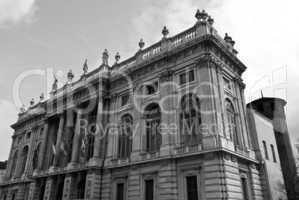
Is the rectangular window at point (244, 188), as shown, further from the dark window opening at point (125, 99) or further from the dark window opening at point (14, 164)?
the dark window opening at point (14, 164)

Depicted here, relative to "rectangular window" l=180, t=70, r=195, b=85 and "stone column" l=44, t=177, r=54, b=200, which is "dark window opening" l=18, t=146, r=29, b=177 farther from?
"rectangular window" l=180, t=70, r=195, b=85

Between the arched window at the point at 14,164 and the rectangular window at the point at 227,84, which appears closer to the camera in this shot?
the rectangular window at the point at 227,84

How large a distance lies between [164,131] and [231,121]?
5.92m

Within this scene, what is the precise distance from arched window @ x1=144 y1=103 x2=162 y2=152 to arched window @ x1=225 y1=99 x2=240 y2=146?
5814mm

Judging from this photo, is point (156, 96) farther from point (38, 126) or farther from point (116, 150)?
point (38, 126)

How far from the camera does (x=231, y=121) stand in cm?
2262

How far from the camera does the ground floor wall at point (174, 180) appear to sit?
17.6 metres

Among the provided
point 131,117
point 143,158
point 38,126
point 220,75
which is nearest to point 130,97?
point 131,117

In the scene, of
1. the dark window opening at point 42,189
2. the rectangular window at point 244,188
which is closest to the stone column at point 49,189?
the dark window opening at point 42,189

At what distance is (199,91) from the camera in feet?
68.8

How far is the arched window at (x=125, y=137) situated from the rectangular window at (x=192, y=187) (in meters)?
7.15

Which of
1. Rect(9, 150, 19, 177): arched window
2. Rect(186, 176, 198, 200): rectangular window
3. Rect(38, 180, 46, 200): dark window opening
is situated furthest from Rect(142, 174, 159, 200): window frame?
Rect(9, 150, 19, 177): arched window

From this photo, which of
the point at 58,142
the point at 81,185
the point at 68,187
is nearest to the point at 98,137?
the point at 81,185

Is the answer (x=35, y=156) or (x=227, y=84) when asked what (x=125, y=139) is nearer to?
(x=227, y=84)
